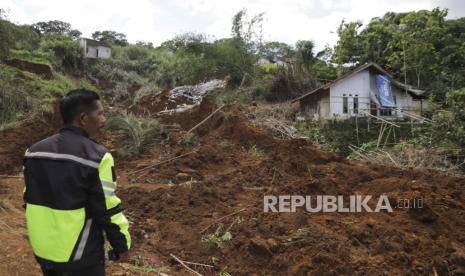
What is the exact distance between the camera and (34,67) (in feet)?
61.8

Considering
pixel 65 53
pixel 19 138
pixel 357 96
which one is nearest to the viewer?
pixel 19 138

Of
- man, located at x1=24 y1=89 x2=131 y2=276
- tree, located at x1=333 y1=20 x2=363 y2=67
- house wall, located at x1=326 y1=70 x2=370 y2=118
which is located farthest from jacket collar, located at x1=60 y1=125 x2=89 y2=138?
tree, located at x1=333 y1=20 x2=363 y2=67

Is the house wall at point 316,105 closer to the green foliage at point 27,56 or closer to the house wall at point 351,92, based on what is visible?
the house wall at point 351,92

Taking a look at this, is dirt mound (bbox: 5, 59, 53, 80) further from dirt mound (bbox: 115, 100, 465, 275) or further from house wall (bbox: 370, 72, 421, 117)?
house wall (bbox: 370, 72, 421, 117)

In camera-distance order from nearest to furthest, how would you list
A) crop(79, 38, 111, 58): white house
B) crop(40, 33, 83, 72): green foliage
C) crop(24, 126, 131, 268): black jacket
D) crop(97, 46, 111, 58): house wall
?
crop(24, 126, 131, 268): black jacket
crop(40, 33, 83, 72): green foliage
crop(79, 38, 111, 58): white house
crop(97, 46, 111, 58): house wall

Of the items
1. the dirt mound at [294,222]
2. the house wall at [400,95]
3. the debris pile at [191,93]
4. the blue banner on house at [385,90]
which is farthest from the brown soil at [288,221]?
the house wall at [400,95]

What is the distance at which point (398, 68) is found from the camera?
26016mm

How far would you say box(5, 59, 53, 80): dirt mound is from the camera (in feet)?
60.0

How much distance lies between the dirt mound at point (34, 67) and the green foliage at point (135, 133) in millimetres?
8667

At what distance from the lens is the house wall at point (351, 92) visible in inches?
803

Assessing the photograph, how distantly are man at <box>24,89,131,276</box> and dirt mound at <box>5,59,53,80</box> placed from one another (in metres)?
17.7

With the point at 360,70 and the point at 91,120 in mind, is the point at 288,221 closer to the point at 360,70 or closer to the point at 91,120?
the point at 91,120

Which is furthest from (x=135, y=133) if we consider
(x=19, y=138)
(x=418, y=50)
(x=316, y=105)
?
(x=418, y=50)

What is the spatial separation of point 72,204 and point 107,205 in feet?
0.59
